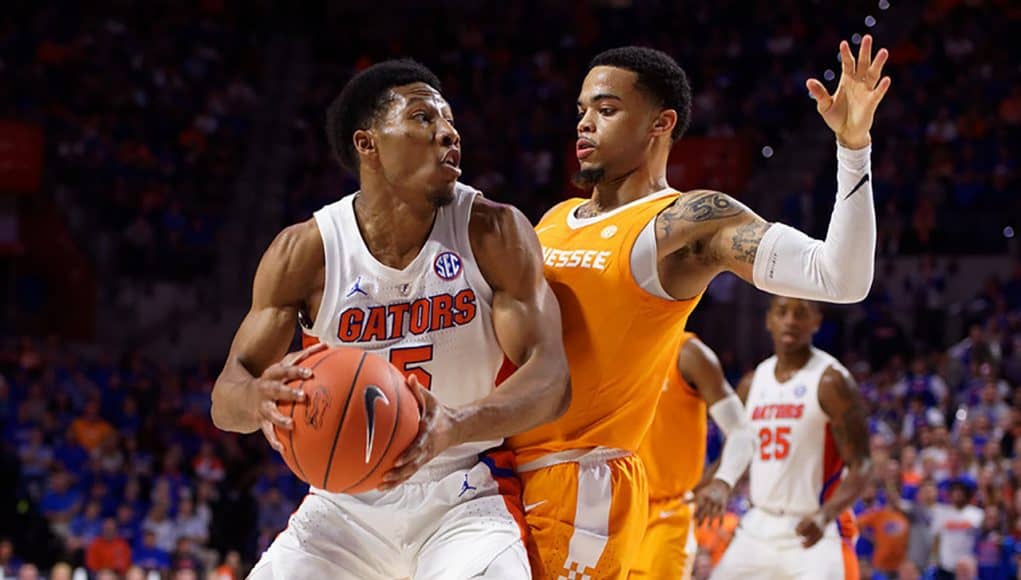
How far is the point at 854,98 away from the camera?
11.4ft

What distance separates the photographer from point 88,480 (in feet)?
41.1

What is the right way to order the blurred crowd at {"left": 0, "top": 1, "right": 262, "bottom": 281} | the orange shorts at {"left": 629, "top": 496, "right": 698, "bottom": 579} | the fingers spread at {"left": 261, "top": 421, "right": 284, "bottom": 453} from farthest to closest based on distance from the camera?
the blurred crowd at {"left": 0, "top": 1, "right": 262, "bottom": 281} → the orange shorts at {"left": 629, "top": 496, "right": 698, "bottom": 579} → the fingers spread at {"left": 261, "top": 421, "right": 284, "bottom": 453}

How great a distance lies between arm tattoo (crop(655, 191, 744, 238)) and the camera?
386 cm

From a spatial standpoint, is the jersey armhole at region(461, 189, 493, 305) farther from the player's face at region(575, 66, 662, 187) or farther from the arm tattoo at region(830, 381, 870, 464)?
the arm tattoo at region(830, 381, 870, 464)

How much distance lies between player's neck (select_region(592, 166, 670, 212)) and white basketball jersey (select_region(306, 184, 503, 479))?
775 mm

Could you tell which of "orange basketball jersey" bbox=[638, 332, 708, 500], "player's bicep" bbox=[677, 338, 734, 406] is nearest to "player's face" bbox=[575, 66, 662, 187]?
"orange basketball jersey" bbox=[638, 332, 708, 500]

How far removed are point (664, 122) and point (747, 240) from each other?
0.72 meters

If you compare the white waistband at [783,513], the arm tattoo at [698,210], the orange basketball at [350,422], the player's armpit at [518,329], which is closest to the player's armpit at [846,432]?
the white waistband at [783,513]

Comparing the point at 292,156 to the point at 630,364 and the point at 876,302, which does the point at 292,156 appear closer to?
the point at 876,302

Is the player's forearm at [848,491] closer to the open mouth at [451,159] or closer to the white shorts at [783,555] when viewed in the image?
the white shorts at [783,555]

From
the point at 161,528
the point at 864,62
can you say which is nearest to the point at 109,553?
the point at 161,528

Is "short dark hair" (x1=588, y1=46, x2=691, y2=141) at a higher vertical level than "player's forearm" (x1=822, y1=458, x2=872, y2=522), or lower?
higher

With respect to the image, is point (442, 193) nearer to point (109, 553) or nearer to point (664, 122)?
point (664, 122)

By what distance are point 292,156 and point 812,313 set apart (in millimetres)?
11830
